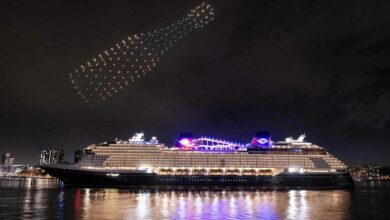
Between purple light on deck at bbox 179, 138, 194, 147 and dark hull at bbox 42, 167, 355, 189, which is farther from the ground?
purple light on deck at bbox 179, 138, 194, 147

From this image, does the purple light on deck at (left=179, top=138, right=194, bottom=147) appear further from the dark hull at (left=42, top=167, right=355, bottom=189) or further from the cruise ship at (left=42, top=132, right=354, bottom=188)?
the dark hull at (left=42, top=167, right=355, bottom=189)

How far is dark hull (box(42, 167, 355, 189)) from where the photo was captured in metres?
74.1

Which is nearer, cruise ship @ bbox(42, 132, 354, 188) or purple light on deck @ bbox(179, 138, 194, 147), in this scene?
cruise ship @ bbox(42, 132, 354, 188)

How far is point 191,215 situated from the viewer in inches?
1222

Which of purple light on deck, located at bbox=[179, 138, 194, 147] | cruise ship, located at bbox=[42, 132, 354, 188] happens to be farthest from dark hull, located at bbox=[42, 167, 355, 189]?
purple light on deck, located at bbox=[179, 138, 194, 147]

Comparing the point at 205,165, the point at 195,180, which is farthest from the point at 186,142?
the point at 195,180

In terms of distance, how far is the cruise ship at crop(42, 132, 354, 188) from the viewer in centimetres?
7488

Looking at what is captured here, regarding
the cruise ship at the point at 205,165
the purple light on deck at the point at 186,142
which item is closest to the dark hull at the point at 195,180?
the cruise ship at the point at 205,165

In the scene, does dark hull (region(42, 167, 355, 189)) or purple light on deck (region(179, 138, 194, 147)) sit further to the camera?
purple light on deck (region(179, 138, 194, 147))

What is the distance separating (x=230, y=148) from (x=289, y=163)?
44.6 ft

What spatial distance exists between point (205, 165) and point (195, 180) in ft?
16.4

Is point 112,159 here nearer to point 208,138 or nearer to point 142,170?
point 142,170

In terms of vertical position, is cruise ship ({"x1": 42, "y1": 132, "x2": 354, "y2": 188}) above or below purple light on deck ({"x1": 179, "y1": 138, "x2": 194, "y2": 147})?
below

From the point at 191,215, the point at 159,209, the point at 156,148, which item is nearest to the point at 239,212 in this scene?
the point at 191,215
